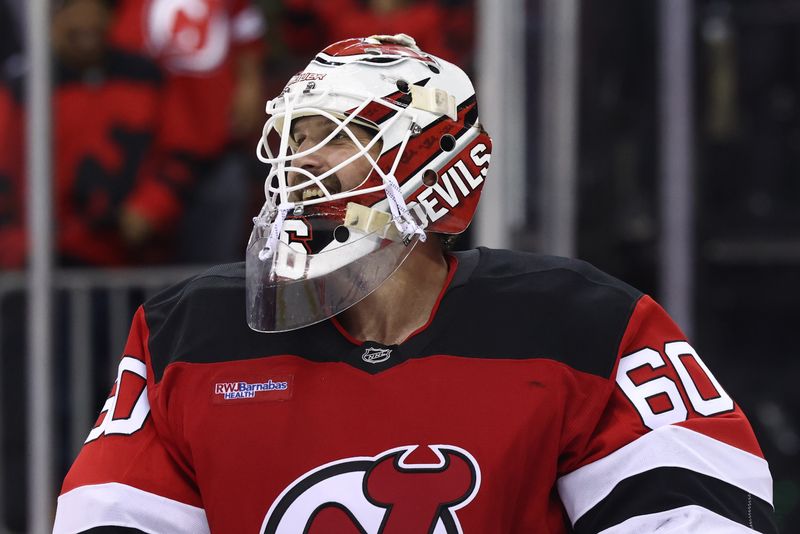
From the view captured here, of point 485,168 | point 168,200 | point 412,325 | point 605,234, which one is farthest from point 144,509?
point 605,234

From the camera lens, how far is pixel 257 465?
6.46 feet

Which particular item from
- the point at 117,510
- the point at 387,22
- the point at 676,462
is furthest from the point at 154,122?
the point at 676,462

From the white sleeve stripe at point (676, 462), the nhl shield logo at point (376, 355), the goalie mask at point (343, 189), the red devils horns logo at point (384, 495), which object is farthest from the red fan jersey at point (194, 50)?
the white sleeve stripe at point (676, 462)

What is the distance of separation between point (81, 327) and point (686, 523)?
7.84 feet

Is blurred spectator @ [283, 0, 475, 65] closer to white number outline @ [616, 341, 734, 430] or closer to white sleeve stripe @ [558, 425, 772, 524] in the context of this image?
white number outline @ [616, 341, 734, 430]

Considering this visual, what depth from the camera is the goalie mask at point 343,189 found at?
2035 mm

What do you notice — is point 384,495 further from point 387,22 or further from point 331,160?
point 387,22

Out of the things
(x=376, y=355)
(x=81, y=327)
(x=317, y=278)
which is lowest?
(x=81, y=327)

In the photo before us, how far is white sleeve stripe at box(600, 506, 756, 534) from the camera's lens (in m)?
1.88

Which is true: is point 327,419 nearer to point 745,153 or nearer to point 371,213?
point 371,213

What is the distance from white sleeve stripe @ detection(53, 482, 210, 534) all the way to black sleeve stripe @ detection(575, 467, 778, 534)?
25.0 inches

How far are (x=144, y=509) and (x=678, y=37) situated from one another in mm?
3309

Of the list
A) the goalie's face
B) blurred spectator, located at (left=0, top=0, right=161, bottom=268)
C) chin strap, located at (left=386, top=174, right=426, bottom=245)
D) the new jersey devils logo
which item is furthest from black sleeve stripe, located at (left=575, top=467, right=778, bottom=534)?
the new jersey devils logo

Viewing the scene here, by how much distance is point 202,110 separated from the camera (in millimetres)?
3988
